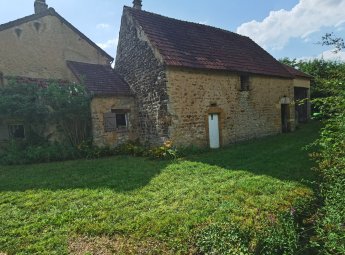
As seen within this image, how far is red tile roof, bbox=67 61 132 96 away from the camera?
43.2 feet

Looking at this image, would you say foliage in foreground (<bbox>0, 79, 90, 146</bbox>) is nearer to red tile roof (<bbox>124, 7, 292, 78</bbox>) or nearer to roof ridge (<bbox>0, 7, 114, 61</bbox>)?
roof ridge (<bbox>0, 7, 114, 61</bbox>)

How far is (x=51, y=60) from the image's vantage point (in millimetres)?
14625

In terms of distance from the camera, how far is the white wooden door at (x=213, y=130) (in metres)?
12.8

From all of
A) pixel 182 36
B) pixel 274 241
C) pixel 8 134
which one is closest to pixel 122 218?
pixel 274 241

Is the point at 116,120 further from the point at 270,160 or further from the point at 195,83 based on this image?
the point at 270,160

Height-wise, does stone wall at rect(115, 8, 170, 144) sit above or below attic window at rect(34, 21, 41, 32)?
below

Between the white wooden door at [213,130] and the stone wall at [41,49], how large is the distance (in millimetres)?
8168

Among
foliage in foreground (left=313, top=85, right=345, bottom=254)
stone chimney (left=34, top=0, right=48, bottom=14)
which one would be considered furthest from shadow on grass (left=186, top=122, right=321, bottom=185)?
stone chimney (left=34, top=0, right=48, bottom=14)

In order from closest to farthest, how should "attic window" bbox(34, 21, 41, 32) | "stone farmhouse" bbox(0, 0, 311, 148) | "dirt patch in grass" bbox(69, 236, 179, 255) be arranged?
1. "dirt patch in grass" bbox(69, 236, 179, 255)
2. "stone farmhouse" bbox(0, 0, 311, 148)
3. "attic window" bbox(34, 21, 41, 32)

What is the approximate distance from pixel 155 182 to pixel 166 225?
2427 mm

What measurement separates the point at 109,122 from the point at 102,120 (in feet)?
1.20

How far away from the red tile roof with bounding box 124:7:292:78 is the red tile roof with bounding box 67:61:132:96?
315 centimetres

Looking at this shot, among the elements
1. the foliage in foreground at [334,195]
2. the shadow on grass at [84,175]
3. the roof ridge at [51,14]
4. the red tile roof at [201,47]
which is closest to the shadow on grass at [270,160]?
the foliage in foreground at [334,195]

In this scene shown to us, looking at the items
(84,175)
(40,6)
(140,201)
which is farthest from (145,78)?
(40,6)
